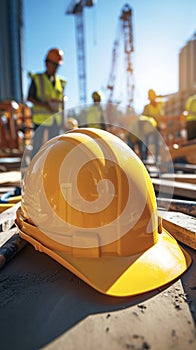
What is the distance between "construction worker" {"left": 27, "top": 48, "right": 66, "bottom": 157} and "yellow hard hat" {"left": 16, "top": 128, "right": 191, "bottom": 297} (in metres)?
3.46

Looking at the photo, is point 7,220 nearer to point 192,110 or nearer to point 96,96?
point 96,96

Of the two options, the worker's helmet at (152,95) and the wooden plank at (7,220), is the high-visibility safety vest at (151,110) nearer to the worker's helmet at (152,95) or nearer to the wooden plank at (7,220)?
the worker's helmet at (152,95)

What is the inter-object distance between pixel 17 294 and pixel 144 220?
0.81m

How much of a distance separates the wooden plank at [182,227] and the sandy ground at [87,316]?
0.32 metres

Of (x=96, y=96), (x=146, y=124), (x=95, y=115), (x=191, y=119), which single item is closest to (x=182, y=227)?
(x=95, y=115)

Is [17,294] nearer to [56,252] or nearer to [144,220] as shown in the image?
[56,252]

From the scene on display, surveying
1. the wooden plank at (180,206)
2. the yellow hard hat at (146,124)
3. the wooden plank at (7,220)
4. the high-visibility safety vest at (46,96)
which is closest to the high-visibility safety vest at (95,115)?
the yellow hard hat at (146,124)

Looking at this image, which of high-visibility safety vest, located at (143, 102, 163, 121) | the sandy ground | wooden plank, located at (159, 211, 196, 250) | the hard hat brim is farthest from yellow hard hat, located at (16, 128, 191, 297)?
high-visibility safety vest, located at (143, 102, 163, 121)

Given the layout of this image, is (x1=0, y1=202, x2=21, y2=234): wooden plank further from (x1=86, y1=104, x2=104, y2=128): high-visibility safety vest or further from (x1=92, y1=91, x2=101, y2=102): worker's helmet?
(x1=92, y1=91, x2=101, y2=102): worker's helmet

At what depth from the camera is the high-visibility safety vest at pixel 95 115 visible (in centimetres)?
653

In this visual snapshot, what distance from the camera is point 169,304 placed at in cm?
113

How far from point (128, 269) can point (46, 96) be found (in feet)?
14.4

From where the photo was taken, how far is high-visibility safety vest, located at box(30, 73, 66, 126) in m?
4.78

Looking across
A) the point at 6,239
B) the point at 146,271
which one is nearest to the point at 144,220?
the point at 146,271
